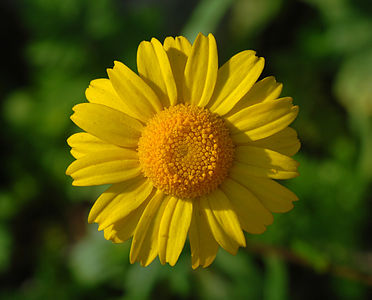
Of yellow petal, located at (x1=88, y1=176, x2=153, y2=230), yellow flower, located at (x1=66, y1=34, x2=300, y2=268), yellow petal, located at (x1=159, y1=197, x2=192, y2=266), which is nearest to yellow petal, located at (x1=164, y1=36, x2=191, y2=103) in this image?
yellow flower, located at (x1=66, y1=34, x2=300, y2=268)

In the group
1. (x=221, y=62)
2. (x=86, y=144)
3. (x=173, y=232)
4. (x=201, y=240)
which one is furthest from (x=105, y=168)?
(x=221, y=62)

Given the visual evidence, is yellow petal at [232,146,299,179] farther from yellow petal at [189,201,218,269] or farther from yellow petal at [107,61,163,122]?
yellow petal at [107,61,163,122]

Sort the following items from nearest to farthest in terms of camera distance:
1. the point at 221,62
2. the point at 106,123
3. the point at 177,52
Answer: the point at 106,123 → the point at 177,52 → the point at 221,62

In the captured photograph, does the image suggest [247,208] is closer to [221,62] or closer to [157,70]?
[157,70]

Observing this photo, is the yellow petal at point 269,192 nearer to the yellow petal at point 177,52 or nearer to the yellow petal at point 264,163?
the yellow petal at point 264,163

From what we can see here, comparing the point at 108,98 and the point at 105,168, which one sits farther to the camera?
the point at 108,98

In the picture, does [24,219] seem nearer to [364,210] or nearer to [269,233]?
[269,233]
